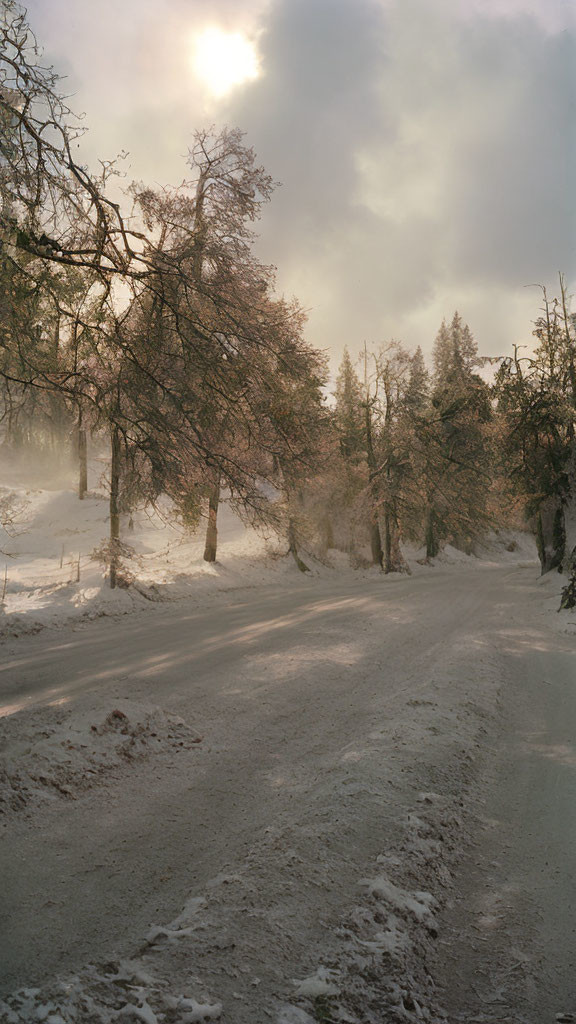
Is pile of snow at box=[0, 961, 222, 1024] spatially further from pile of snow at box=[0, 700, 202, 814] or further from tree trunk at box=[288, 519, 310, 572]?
tree trunk at box=[288, 519, 310, 572]

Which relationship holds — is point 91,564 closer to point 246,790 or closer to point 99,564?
point 99,564

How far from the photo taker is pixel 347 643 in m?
9.87

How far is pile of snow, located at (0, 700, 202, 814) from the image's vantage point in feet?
14.1

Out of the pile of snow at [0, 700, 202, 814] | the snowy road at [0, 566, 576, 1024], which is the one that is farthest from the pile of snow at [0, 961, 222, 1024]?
the pile of snow at [0, 700, 202, 814]

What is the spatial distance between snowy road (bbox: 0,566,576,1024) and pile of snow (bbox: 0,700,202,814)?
179 millimetres

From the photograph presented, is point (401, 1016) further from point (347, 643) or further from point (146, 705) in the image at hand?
point (347, 643)

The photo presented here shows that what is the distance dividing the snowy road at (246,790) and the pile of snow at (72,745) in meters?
0.18

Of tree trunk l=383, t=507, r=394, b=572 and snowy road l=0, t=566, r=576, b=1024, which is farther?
tree trunk l=383, t=507, r=394, b=572

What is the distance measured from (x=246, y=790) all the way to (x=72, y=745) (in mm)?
1539

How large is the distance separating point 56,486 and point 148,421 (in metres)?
46.7

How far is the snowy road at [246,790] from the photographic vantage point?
2.79 m

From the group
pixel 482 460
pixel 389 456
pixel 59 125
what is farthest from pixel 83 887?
pixel 482 460

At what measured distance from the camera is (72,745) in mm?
4836

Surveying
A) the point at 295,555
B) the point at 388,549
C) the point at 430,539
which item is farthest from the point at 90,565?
the point at 430,539
